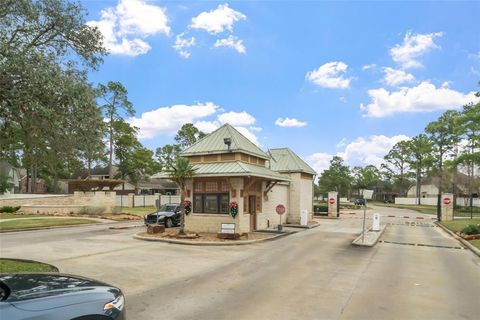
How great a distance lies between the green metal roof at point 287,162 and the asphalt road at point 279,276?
38.7ft

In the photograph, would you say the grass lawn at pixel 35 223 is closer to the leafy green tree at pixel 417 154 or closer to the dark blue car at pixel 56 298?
the dark blue car at pixel 56 298

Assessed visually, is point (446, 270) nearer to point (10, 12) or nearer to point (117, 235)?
point (10, 12)

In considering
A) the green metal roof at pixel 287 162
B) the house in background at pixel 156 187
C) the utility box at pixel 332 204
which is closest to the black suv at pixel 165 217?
the green metal roof at pixel 287 162

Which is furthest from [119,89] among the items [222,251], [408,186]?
[408,186]

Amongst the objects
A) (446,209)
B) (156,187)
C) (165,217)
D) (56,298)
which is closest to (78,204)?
(165,217)

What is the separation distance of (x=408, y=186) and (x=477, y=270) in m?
86.3

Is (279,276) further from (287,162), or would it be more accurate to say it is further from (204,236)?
(287,162)

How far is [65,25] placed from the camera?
433 inches

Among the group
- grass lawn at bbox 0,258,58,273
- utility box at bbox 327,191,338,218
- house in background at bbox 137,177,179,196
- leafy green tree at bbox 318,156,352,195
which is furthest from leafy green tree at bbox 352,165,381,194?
grass lawn at bbox 0,258,58,273

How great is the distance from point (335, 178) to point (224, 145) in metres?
66.3

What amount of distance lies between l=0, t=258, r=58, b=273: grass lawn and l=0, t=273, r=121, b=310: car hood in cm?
777

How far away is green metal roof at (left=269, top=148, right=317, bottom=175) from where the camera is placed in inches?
1241

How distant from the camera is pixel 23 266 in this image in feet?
40.3

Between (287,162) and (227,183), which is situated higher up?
(287,162)
